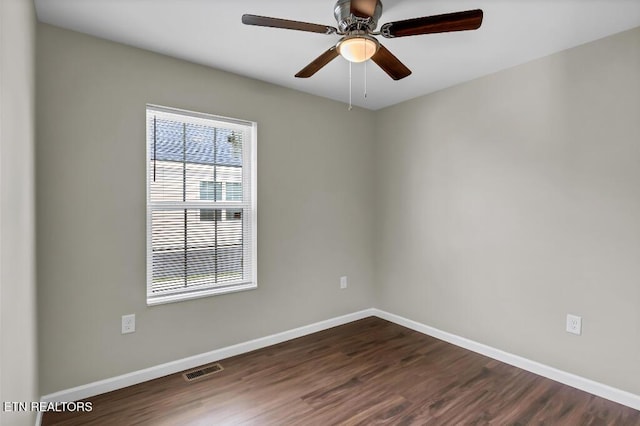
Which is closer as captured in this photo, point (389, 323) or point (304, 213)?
point (304, 213)

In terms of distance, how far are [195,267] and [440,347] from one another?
7.67 feet

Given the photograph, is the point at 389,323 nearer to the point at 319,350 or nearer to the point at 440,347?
the point at 440,347

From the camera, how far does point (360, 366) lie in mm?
2717

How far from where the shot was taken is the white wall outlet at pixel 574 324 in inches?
94.0

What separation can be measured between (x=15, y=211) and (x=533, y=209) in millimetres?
3179

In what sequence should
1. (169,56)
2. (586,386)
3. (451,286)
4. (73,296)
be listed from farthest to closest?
(451,286), (169,56), (586,386), (73,296)

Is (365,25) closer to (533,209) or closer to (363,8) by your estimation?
(363,8)

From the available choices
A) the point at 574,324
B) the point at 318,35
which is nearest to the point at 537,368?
the point at 574,324

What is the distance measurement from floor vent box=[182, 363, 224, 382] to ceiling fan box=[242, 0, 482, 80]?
2446 millimetres

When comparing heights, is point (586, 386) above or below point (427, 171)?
below

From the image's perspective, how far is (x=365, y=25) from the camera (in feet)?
5.70

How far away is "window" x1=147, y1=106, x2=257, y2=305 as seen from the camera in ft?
8.46

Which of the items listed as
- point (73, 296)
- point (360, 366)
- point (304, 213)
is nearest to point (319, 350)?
point (360, 366)

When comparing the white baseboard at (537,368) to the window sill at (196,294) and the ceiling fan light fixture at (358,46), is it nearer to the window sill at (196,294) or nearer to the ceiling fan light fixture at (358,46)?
the window sill at (196,294)
